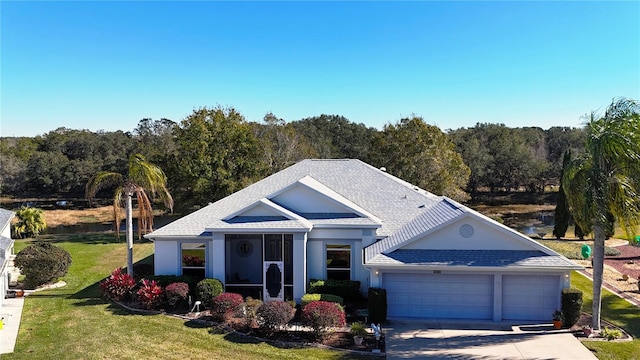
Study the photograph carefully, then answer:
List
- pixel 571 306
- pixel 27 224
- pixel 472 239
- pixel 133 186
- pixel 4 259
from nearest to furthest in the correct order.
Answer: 1. pixel 571 306
2. pixel 4 259
3. pixel 472 239
4. pixel 133 186
5. pixel 27 224

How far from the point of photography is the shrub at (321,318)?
50.6 ft

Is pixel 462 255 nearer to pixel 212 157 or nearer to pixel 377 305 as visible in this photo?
pixel 377 305

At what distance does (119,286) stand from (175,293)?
9.93 ft

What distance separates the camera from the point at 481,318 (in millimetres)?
17828

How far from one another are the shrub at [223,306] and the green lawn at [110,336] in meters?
0.83

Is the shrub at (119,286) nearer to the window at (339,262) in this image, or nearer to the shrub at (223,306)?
the shrub at (223,306)

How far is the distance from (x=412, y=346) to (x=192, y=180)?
27.9 meters

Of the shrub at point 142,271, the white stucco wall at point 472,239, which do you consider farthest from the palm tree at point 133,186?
the white stucco wall at point 472,239

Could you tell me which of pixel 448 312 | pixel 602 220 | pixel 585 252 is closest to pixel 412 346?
pixel 448 312

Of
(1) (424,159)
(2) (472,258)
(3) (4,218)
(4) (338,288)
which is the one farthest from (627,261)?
(3) (4,218)

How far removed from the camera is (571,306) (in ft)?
54.3

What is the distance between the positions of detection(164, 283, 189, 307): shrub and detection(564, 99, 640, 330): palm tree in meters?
14.7

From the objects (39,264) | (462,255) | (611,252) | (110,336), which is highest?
(462,255)

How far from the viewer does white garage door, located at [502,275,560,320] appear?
1747cm
